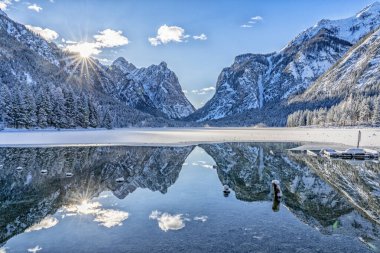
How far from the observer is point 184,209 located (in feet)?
56.5

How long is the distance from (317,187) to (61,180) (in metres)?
19.7

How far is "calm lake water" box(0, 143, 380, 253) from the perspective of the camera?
12422 millimetres

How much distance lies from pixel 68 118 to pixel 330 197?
92534 millimetres

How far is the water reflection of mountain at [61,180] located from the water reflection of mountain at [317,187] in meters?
6.22

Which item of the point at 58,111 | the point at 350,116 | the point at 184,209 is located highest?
the point at 350,116

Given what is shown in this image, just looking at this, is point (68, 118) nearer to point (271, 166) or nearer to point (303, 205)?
point (271, 166)

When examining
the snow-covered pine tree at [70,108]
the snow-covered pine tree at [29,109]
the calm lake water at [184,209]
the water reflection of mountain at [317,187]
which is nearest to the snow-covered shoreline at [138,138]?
the snow-covered pine tree at [29,109]

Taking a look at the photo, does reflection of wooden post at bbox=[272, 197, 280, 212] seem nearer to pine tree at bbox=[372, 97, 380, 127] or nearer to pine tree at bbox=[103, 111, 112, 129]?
pine tree at bbox=[103, 111, 112, 129]

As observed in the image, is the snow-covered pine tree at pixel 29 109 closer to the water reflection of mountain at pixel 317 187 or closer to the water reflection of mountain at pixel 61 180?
the water reflection of mountain at pixel 61 180

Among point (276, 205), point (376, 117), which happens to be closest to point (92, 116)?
point (276, 205)

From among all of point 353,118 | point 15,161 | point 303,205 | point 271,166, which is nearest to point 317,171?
point 271,166

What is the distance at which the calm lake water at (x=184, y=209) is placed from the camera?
40.8 ft

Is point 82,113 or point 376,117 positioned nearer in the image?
point 82,113

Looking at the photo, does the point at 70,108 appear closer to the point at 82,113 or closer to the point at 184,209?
the point at 82,113
